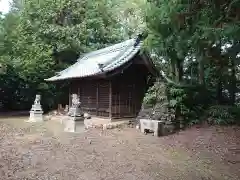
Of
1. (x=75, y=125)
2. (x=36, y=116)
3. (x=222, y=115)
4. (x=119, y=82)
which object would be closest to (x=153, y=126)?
(x=222, y=115)

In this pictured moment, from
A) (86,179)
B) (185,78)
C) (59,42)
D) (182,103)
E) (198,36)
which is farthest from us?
(59,42)

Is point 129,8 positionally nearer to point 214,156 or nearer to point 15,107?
point 15,107

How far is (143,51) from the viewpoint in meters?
16.0

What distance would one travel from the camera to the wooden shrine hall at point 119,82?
16.1 meters

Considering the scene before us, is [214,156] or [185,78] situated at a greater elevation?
[185,78]

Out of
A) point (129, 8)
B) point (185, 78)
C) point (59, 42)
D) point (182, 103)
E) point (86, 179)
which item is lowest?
point (86, 179)

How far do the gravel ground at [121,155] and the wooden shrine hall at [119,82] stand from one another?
395cm

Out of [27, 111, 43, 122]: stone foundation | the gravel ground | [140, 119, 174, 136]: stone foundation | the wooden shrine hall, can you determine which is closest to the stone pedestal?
the gravel ground

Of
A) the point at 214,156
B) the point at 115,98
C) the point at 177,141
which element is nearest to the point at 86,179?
the point at 214,156

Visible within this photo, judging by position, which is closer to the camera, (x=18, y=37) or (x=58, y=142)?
(x=58, y=142)

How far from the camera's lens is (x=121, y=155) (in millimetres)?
8648

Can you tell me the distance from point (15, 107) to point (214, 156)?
2030cm

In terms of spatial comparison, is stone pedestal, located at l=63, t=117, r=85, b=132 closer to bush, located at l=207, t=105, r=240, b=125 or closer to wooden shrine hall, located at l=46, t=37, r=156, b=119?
wooden shrine hall, located at l=46, t=37, r=156, b=119

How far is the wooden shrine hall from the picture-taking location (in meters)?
16.1
